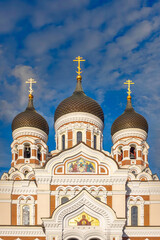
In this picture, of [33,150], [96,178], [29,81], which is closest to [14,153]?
[33,150]

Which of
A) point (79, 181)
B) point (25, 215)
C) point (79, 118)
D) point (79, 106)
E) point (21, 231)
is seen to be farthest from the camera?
point (79, 106)

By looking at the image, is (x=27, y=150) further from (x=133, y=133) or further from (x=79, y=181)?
(x=79, y=181)

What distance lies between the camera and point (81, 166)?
3081 cm

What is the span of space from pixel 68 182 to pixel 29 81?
10238 mm

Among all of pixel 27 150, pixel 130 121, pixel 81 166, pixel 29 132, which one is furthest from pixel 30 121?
pixel 81 166

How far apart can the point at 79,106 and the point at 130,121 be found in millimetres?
3676

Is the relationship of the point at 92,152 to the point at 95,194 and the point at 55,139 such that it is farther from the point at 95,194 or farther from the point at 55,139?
the point at 55,139

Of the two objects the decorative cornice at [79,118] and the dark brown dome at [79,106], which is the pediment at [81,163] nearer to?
the decorative cornice at [79,118]

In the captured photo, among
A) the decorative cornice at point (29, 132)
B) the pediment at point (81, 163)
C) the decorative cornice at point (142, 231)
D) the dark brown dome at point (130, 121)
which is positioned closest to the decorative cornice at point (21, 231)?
the pediment at point (81, 163)

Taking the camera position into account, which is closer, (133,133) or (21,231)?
(21,231)

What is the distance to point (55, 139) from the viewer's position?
3634 centimetres

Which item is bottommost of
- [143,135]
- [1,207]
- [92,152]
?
[1,207]

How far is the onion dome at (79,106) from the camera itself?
115 ft

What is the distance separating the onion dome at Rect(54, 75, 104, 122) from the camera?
35.0 meters
